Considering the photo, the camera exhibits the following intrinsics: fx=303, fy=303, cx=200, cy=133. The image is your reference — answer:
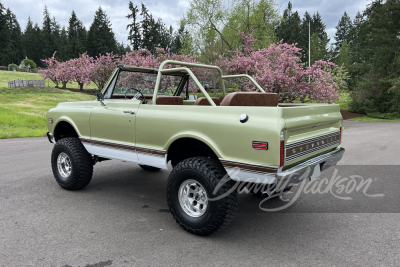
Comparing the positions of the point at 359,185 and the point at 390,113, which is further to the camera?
the point at 390,113

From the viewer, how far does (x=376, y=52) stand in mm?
24953

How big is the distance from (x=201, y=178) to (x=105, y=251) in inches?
46.8

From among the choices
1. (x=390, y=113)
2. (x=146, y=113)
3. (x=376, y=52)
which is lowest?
(x=390, y=113)

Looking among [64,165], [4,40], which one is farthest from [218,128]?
[4,40]

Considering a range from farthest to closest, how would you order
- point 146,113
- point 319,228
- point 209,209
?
point 146,113 → point 319,228 → point 209,209

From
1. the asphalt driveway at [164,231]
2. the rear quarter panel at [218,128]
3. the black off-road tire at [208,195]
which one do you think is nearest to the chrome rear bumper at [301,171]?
the rear quarter panel at [218,128]

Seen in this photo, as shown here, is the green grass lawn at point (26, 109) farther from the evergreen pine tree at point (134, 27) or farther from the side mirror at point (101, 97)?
the evergreen pine tree at point (134, 27)

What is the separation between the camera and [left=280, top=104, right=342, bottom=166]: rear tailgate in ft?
9.84

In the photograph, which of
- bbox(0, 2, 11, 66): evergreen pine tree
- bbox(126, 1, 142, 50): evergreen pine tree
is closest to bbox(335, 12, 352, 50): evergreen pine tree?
bbox(126, 1, 142, 50): evergreen pine tree

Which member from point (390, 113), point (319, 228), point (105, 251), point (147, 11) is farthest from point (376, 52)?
point (147, 11)

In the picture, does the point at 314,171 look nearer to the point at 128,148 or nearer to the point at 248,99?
the point at 248,99

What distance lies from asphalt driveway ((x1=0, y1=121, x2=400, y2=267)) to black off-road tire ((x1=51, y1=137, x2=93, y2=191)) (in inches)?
6.1

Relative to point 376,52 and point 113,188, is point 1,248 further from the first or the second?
point 376,52

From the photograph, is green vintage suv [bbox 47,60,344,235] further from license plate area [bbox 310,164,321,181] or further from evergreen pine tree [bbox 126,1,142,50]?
evergreen pine tree [bbox 126,1,142,50]
